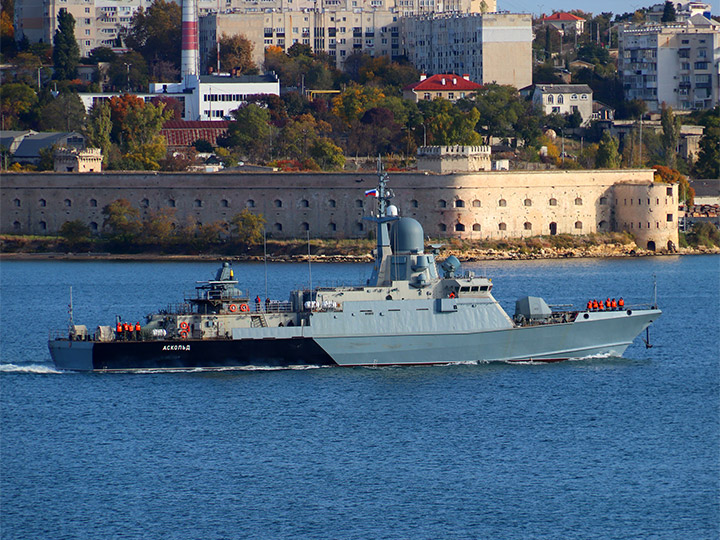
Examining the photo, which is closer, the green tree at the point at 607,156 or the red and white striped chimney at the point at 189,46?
the green tree at the point at 607,156

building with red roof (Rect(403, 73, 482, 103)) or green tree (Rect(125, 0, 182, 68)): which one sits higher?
green tree (Rect(125, 0, 182, 68))

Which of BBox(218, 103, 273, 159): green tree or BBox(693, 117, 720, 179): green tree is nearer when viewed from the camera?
BBox(693, 117, 720, 179): green tree

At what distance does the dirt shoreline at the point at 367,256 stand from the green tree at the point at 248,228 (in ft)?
5.28

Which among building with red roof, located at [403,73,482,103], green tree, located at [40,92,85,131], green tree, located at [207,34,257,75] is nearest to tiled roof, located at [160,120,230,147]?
green tree, located at [40,92,85,131]

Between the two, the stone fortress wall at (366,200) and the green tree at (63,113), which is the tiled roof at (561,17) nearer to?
the green tree at (63,113)

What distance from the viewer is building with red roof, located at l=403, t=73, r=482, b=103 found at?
13212 cm

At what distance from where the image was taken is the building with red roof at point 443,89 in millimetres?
132125

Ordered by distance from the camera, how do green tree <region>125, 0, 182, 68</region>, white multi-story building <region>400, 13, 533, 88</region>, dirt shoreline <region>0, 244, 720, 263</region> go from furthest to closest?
1. green tree <region>125, 0, 182, 68</region>
2. white multi-story building <region>400, 13, 533, 88</region>
3. dirt shoreline <region>0, 244, 720, 263</region>

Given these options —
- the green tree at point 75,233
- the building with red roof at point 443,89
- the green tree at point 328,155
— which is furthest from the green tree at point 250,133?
the green tree at point 75,233

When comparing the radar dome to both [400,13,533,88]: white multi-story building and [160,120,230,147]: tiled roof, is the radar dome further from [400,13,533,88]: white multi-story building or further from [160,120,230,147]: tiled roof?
[400,13,533,88]: white multi-story building

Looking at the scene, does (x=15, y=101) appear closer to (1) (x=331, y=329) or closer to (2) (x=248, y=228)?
(2) (x=248, y=228)

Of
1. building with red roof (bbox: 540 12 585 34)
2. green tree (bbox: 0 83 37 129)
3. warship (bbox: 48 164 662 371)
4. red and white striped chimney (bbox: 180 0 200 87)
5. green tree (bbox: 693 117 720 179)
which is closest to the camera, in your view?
warship (bbox: 48 164 662 371)

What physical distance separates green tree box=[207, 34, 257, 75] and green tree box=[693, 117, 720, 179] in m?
46.8

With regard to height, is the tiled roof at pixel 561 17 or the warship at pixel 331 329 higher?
the tiled roof at pixel 561 17
